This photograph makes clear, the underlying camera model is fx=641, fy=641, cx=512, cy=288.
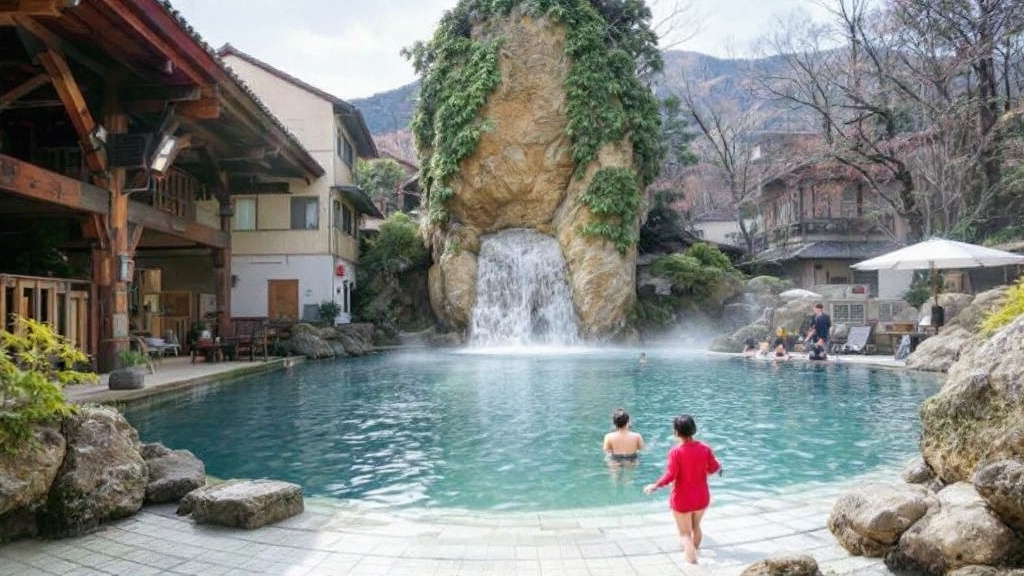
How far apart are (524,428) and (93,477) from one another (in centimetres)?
511

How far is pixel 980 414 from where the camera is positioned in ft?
13.8

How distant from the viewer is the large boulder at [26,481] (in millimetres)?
4059

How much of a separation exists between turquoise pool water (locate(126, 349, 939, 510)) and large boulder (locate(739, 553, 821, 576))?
224 cm

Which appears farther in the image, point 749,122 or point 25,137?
point 749,122

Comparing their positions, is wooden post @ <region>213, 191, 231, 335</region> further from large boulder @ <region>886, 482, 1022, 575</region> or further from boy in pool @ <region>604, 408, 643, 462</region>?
large boulder @ <region>886, 482, 1022, 575</region>

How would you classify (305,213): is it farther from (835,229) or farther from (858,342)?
(835,229)

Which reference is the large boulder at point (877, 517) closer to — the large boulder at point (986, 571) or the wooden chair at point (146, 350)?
the large boulder at point (986, 571)

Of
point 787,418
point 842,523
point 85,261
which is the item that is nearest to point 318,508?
point 842,523

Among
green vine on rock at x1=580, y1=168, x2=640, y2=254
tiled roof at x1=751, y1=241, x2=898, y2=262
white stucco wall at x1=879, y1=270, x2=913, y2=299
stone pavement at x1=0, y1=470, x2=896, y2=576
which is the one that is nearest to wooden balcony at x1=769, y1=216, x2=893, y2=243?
tiled roof at x1=751, y1=241, x2=898, y2=262

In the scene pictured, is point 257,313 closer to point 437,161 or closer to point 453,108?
point 437,161

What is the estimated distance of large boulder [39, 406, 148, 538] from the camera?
14.1ft

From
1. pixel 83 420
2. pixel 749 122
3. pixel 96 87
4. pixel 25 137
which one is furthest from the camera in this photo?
pixel 749 122

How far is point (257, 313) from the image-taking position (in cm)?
2553

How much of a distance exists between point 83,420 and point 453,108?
22.1 meters
